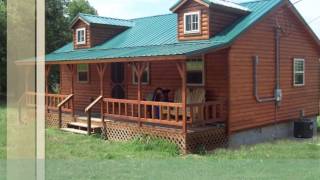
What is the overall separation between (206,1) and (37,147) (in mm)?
11386

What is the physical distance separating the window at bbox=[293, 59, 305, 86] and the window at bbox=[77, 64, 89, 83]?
27.1ft

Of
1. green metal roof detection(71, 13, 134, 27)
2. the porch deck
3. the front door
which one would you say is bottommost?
the porch deck

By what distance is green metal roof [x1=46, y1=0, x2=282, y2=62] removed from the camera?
12055 millimetres

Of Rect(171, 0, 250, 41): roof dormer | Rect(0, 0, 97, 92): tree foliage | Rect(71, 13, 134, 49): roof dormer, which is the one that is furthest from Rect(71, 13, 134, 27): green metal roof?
Rect(0, 0, 97, 92): tree foliage

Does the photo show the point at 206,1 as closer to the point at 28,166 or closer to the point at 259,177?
the point at 259,177

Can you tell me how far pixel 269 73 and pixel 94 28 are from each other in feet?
25.7

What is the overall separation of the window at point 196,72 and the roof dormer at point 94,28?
20.1ft

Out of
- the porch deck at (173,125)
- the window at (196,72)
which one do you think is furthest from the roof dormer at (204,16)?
Answer: the porch deck at (173,125)

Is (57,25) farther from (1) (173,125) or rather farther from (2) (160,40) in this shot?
(1) (173,125)

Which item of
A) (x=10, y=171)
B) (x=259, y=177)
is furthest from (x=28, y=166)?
(x=259, y=177)

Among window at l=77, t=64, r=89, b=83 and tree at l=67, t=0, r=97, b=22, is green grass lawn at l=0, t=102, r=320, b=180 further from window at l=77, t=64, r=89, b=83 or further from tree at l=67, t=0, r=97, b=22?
tree at l=67, t=0, r=97, b=22

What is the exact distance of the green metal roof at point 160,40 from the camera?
12.1 m

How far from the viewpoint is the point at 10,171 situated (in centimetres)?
184

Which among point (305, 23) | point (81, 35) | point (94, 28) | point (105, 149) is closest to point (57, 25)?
point (81, 35)
